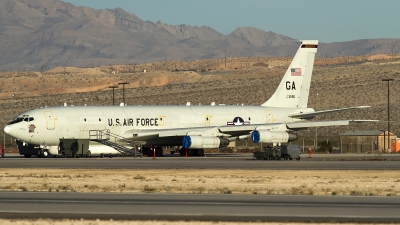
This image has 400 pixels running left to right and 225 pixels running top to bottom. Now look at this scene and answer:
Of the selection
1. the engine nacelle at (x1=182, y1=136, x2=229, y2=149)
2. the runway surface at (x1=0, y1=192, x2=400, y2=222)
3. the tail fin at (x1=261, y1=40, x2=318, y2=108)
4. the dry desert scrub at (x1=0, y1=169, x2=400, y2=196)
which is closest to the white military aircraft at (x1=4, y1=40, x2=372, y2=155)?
the engine nacelle at (x1=182, y1=136, x2=229, y2=149)

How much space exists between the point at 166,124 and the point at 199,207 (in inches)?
1787

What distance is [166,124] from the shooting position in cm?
7256

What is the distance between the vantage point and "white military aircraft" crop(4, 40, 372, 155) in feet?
220

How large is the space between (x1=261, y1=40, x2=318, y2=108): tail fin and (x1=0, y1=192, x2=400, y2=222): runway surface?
4798 cm

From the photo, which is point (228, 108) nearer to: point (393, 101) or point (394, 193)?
point (394, 193)

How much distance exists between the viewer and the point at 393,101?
157500mm

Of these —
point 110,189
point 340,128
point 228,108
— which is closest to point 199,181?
point 110,189

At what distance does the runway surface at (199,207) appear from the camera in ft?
Answer: 80.4

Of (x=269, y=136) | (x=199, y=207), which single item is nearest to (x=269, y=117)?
(x=269, y=136)

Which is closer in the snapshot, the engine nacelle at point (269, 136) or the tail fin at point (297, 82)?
the engine nacelle at point (269, 136)

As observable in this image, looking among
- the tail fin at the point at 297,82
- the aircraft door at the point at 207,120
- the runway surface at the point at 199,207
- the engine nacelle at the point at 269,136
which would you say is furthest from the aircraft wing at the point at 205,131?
the runway surface at the point at 199,207

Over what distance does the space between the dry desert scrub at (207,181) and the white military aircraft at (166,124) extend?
19.0 m

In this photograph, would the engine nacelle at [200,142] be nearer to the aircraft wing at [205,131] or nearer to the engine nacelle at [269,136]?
the aircraft wing at [205,131]

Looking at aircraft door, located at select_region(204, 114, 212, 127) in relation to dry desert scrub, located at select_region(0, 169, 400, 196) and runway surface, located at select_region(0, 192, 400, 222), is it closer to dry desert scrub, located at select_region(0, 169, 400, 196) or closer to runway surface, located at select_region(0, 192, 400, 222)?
dry desert scrub, located at select_region(0, 169, 400, 196)
